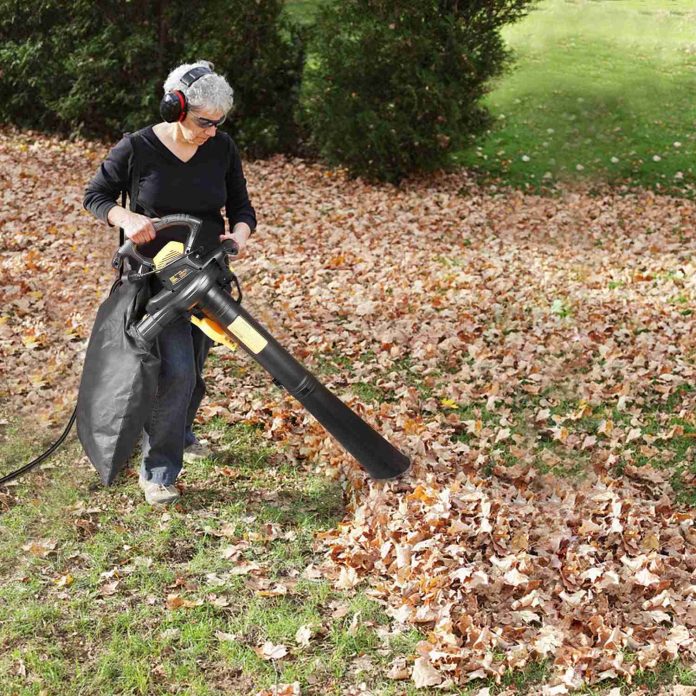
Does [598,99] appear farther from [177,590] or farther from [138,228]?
[177,590]

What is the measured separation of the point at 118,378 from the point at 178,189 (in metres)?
0.91

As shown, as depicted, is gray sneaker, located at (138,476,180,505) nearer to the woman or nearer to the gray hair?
the woman

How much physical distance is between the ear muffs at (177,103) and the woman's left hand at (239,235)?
1.99ft

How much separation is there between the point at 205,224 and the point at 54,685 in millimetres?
2111

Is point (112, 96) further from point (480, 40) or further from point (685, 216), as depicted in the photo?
point (685, 216)

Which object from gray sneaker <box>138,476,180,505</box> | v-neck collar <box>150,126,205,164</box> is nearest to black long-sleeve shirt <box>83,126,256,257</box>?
v-neck collar <box>150,126,205,164</box>

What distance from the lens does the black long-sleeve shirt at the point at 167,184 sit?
3961 millimetres

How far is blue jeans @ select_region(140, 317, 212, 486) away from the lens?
4.13m

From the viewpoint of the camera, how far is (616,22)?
76.4ft

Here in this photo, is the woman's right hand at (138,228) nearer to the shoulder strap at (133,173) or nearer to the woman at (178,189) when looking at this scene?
the woman at (178,189)

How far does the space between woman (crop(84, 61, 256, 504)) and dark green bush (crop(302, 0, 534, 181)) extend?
827cm

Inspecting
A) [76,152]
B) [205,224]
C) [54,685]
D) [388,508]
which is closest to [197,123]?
[205,224]

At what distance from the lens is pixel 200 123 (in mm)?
3811

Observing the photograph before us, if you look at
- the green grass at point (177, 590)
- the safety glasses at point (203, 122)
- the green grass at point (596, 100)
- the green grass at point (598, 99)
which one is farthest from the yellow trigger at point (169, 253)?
the green grass at point (598, 99)
